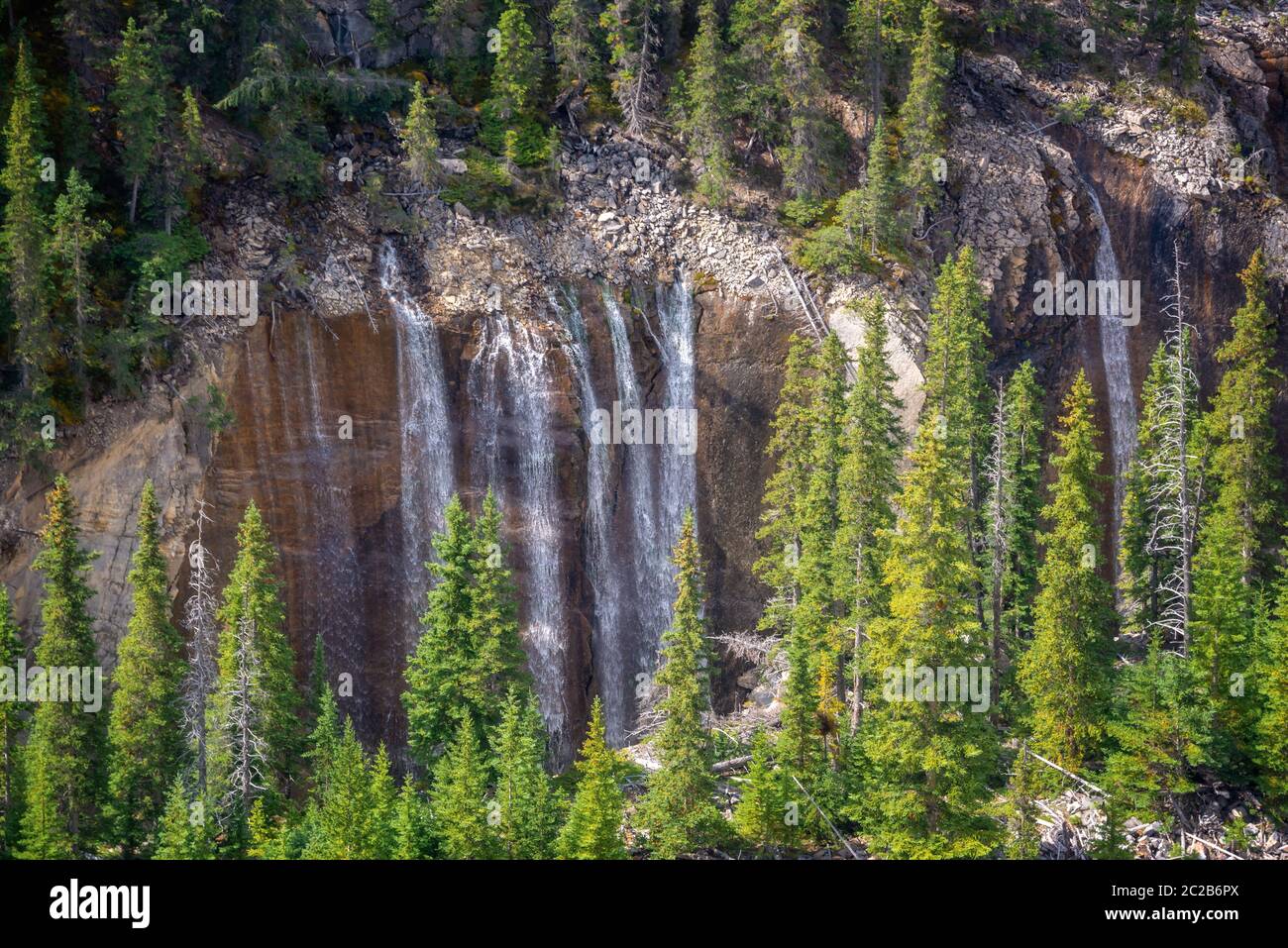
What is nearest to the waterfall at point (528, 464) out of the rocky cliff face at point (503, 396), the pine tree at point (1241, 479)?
the rocky cliff face at point (503, 396)

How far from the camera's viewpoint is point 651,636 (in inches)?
2144

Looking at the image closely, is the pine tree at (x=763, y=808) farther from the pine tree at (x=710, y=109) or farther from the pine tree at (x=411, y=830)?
the pine tree at (x=710, y=109)

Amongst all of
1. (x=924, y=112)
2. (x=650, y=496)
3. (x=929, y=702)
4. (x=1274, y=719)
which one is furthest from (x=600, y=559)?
(x=1274, y=719)

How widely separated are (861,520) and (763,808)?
29.6 feet

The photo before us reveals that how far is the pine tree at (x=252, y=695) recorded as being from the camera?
4288 cm

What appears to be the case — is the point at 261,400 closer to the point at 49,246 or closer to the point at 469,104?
the point at 49,246

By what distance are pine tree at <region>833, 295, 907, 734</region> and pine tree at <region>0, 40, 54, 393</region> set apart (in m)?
23.1

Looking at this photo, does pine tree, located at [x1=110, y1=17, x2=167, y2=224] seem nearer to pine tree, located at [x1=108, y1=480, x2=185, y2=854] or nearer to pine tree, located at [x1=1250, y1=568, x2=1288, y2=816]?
pine tree, located at [x1=108, y1=480, x2=185, y2=854]
